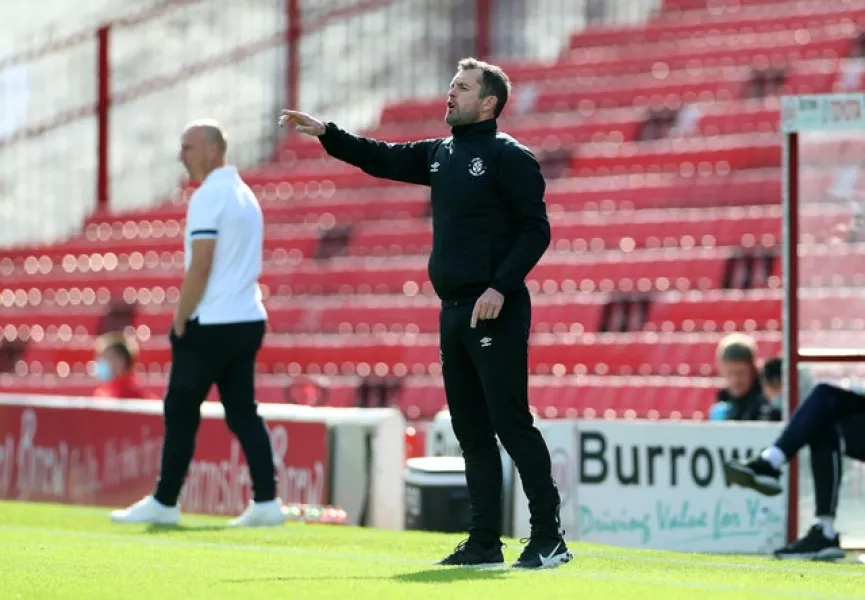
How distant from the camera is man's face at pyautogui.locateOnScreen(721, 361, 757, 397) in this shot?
10.9 metres

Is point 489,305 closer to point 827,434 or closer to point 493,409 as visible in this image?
point 493,409

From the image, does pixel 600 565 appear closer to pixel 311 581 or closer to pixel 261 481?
pixel 311 581

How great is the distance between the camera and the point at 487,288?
6785 millimetres

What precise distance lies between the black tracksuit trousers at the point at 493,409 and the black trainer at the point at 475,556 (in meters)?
0.03

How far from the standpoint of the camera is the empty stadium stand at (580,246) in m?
14.3

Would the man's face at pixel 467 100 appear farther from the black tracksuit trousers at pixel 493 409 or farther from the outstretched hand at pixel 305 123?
the black tracksuit trousers at pixel 493 409

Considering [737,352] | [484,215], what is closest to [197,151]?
[484,215]

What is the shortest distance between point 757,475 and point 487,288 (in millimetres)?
2173

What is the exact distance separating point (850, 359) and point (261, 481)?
9.49 feet

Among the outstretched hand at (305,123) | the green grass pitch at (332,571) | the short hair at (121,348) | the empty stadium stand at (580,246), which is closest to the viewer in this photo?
the green grass pitch at (332,571)

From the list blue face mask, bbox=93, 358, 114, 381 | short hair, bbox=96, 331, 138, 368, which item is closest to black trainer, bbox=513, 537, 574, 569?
short hair, bbox=96, 331, 138, 368

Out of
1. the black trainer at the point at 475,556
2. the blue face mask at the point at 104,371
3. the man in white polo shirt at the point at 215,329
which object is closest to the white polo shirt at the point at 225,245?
the man in white polo shirt at the point at 215,329

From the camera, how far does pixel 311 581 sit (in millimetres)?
6430

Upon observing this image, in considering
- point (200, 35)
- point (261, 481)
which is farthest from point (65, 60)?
point (261, 481)
